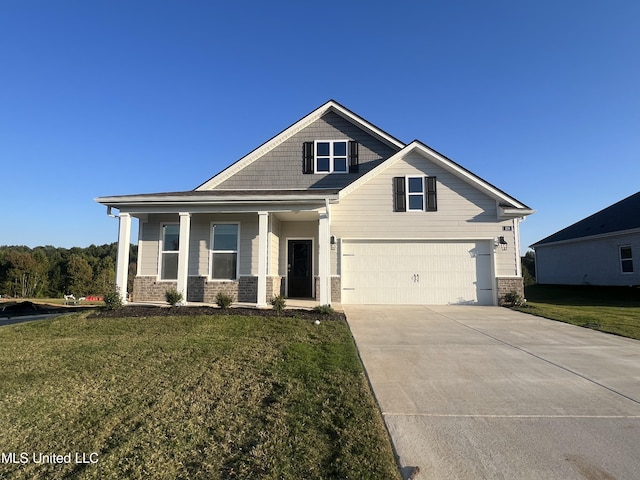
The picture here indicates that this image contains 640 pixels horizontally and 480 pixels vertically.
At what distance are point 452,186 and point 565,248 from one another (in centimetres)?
1532

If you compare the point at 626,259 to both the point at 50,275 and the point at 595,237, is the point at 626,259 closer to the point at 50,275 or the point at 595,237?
the point at 595,237

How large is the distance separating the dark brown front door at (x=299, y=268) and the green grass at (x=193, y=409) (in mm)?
6460

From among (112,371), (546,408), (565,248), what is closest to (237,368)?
(112,371)

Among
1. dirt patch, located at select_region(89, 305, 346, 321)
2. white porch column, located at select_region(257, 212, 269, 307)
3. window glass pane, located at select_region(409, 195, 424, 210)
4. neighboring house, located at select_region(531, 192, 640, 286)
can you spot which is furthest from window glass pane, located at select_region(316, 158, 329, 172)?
neighboring house, located at select_region(531, 192, 640, 286)

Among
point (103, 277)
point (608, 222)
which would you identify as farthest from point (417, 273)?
point (103, 277)

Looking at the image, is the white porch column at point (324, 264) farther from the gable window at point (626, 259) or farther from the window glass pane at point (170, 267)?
the gable window at point (626, 259)

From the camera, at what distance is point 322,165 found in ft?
45.0

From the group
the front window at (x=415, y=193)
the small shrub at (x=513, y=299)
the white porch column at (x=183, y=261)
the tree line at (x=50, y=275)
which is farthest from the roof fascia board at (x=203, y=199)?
the tree line at (x=50, y=275)

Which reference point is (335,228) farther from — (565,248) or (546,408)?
(565,248)

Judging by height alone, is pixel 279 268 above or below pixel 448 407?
above

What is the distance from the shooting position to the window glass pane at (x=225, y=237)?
11680 mm

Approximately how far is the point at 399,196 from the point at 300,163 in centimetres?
398

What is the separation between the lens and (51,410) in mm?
3549

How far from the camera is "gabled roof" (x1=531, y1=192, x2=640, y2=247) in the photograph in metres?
18.6
